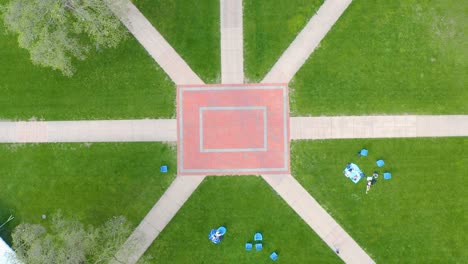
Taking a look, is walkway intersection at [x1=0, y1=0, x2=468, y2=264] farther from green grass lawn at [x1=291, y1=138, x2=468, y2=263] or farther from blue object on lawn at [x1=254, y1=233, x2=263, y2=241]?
blue object on lawn at [x1=254, y1=233, x2=263, y2=241]

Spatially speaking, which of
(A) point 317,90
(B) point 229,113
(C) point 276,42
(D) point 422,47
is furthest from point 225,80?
(D) point 422,47

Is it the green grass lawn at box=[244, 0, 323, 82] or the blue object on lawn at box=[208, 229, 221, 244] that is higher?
the green grass lawn at box=[244, 0, 323, 82]

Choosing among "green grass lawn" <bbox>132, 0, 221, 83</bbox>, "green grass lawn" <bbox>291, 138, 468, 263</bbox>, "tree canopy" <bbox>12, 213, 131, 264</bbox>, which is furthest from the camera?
"green grass lawn" <bbox>132, 0, 221, 83</bbox>

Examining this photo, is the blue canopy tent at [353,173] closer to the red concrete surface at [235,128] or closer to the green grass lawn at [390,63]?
the green grass lawn at [390,63]

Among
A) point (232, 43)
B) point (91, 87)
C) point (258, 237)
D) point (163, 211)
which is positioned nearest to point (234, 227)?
point (258, 237)

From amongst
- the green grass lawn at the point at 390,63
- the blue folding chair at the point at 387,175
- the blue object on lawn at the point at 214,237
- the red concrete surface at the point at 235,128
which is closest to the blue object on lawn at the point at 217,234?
the blue object on lawn at the point at 214,237

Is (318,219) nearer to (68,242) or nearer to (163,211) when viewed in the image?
(163,211)

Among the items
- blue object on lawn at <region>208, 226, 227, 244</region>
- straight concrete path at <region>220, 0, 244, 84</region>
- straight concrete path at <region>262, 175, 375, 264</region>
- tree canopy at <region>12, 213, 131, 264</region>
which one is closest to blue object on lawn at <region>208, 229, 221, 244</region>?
blue object on lawn at <region>208, 226, 227, 244</region>
